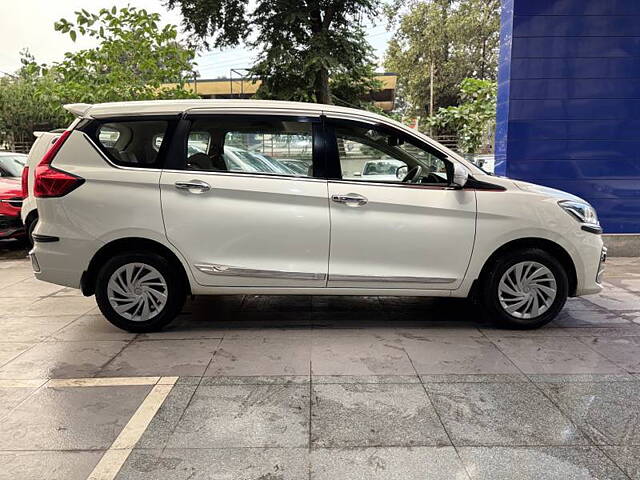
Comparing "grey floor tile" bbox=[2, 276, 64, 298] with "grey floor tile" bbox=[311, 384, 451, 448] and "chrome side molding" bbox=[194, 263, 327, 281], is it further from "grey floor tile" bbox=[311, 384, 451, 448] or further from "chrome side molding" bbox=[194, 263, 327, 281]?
"grey floor tile" bbox=[311, 384, 451, 448]

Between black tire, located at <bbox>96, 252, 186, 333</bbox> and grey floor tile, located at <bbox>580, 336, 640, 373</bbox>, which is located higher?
black tire, located at <bbox>96, 252, 186, 333</bbox>

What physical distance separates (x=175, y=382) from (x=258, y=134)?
219cm

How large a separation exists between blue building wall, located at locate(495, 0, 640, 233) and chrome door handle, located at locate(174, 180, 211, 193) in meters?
5.05

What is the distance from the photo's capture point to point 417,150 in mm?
4656

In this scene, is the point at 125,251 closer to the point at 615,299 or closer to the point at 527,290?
the point at 527,290

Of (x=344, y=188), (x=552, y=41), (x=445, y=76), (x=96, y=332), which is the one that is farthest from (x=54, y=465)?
(x=445, y=76)

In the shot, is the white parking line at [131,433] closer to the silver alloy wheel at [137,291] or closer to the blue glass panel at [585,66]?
the silver alloy wheel at [137,291]

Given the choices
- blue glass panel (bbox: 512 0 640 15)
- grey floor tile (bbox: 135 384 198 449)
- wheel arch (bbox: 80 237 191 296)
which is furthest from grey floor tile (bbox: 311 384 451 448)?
blue glass panel (bbox: 512 0 640 15)

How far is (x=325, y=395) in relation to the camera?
3.48 metres

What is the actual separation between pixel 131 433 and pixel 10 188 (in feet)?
25.1

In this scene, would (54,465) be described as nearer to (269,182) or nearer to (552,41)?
(269,182)

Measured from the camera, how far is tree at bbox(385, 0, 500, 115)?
33.6 metres

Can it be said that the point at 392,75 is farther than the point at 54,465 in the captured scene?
Yes

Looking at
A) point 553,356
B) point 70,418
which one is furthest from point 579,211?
point 70,418
